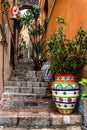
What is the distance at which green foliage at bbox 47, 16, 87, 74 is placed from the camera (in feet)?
10.7

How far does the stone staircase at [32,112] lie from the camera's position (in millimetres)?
3189

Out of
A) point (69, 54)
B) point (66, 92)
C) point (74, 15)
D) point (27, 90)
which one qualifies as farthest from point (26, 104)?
point (74, 15)

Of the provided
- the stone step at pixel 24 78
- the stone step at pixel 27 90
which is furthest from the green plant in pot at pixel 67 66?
the stone step at pixel 24 78

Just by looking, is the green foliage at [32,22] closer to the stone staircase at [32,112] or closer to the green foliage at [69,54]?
the stone staircase at [32,112]

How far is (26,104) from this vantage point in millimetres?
4020

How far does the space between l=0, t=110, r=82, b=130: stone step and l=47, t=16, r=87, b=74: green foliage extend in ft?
2.37

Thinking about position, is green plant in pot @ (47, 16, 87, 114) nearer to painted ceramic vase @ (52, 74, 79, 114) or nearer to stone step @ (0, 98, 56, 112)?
painted ceramic vase @ (52, 74, 79, 114)

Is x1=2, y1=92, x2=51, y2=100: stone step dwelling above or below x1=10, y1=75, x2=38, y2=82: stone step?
below

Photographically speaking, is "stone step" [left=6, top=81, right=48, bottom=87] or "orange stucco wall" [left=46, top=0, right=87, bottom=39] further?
"stone step" [left=6, top=81, right=48, bottom=87]

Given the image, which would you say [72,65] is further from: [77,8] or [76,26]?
[77,8]

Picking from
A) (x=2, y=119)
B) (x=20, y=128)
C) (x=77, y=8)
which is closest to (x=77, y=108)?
(x=20, y=128)

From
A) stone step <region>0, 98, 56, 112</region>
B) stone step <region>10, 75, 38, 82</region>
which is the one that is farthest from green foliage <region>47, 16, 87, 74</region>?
stone step <region>10, 75, 38, 82</region>

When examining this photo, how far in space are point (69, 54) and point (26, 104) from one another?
1.36m

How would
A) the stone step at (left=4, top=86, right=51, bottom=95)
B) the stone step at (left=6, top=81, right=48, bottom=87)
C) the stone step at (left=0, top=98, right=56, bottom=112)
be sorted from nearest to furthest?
the stone step at (left=0, top=98, right=56, bottom=112) < the stone step at (left=4, top=86, right=51, bottom=95) < the stone step at (left=6, top=81, right=48, bottom=87)
